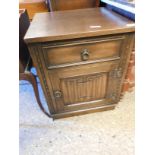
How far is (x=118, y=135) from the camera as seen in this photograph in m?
1.09

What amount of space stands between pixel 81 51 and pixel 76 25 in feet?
0.50

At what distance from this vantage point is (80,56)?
87 centimetres

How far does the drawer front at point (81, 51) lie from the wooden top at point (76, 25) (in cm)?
6

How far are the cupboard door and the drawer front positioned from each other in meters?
0.05

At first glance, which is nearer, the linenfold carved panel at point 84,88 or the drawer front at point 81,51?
the drawer front at point 81,51

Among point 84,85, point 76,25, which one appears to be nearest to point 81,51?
point 76,25

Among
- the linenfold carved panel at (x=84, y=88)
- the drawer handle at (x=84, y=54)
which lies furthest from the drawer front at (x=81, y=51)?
the linenfold carved panel at (x=84, y=88)

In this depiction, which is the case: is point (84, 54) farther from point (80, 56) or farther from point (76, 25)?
point (76, 25)

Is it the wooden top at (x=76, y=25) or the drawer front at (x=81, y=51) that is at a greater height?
the wooden top at (x=76, y=25)

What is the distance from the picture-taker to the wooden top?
0.77m

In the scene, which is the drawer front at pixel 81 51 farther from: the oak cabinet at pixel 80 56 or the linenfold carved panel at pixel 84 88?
the linenfold carved panel at pixel 84 88

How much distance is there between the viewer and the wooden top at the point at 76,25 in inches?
30.4

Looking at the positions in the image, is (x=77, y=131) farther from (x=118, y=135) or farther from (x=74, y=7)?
(x=74, y=7)
